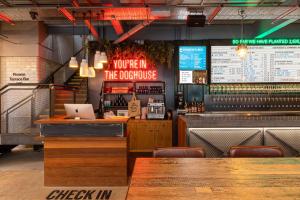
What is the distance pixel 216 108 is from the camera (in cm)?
961

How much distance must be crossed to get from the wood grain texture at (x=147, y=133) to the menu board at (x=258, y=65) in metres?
1.95

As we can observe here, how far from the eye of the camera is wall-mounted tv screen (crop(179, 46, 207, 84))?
976 cm

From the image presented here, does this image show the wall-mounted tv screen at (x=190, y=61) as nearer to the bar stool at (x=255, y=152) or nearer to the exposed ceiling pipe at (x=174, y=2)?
the exposed ceiling pipe at (x=174, y=2)

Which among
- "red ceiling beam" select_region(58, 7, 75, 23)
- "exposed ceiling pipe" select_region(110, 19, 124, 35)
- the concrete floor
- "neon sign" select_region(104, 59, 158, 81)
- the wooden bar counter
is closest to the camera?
the concrete floor

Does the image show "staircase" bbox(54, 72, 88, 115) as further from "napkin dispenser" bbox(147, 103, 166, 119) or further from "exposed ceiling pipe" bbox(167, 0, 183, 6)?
"exposed ceiling pipe" bbox(167, 0, 183, 6)

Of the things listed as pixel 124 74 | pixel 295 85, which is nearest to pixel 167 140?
pixel 124 74

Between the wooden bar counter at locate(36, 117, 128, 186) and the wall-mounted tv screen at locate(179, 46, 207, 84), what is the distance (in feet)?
13.7

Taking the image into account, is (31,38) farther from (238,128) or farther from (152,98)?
(238,128)

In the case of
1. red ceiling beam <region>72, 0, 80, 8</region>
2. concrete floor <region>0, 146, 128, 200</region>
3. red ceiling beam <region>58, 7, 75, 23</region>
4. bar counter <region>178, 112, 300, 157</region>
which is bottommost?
concrete floor <region>0, 146, 128, 200</region>

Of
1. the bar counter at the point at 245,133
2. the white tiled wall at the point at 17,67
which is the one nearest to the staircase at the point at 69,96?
the white tiled wall at the point at 17,67

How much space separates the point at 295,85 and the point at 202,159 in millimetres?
7439

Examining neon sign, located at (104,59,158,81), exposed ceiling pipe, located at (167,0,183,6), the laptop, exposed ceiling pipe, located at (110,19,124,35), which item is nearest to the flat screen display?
neon sign, located at (104,59,158,81)

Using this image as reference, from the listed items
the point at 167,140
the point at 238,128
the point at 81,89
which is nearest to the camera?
the point at 238,128

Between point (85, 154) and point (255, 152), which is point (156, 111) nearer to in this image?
point (85, 154)
